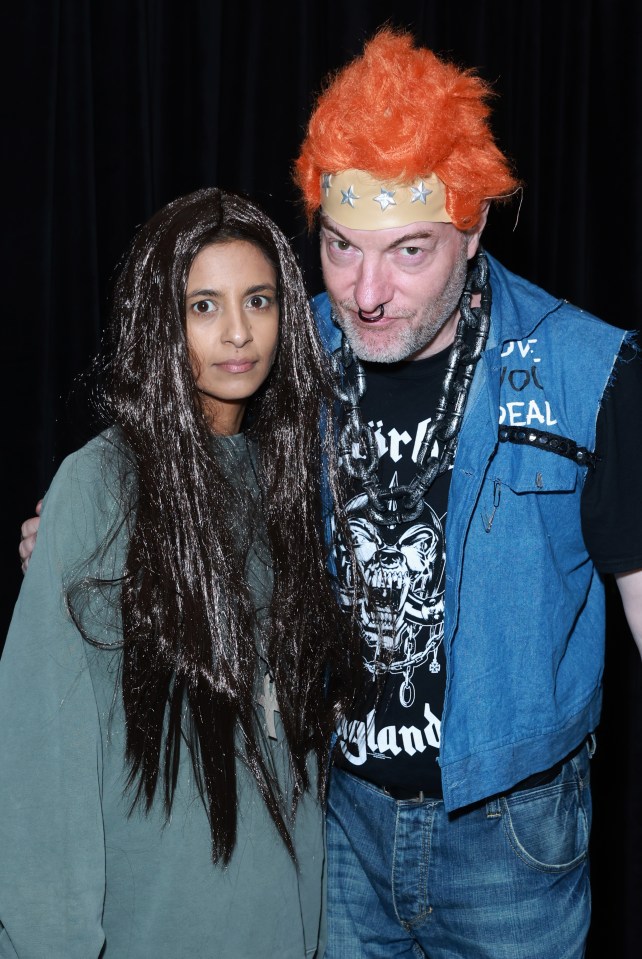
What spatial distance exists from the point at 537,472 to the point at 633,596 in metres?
0.26

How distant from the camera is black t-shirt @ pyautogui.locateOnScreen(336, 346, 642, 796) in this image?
1.46 meters

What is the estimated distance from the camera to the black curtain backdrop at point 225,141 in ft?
7.08

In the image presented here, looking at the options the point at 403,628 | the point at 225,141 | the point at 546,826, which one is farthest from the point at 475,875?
the point at 225,141

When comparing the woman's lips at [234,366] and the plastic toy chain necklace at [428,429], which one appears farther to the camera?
the plastic toy chain necklace at [428,429]

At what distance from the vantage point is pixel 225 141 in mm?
2299

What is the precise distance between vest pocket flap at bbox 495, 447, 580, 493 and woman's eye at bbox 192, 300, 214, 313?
1.48 feet

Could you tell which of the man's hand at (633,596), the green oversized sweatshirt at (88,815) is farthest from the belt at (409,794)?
the man's hand at (633,596)

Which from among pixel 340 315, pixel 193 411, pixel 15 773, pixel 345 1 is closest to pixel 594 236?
Result: pixel 345 1

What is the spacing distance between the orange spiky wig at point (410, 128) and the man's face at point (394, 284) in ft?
0.20

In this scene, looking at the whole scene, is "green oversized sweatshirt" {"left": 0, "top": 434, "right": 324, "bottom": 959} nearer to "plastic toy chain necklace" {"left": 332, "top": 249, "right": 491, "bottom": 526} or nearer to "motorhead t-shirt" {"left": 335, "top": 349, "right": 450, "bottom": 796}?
"motorhead t-shirt" {"left": 335, "top": 349, "right": 450, "bottom": 796}

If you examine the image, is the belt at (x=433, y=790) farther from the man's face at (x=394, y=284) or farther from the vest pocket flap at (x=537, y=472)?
the man's face at (x=394, y=284)

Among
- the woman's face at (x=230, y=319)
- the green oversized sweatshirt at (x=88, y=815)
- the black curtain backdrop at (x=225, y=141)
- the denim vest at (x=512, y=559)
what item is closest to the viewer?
the green oversized sweatshirt at (x=88, y=815)

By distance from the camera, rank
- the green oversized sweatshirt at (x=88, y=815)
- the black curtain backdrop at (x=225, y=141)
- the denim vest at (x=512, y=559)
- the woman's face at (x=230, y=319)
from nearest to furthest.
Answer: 1. the green oversized sweatshirt at (x=88, y=815)
2. the woman's face at (x=230, y=319)
3. the denim vest at (x=512, y=559)
4. the black curtain backdrop at (x=225, y=141)

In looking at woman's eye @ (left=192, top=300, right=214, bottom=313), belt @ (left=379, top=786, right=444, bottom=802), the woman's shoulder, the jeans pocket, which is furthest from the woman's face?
the jeans pocket
